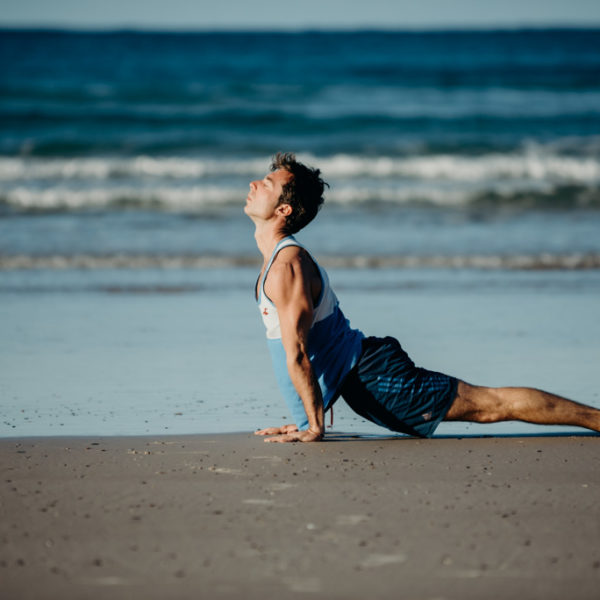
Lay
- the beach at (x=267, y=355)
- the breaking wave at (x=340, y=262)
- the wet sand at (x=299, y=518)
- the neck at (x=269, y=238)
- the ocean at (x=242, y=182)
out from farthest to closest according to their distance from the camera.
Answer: the breaking wave at (x=340, y=262), the ocean at (x=242, y=182), the neck at (x=269, y=238), the beach at (x=267, y=355), the wet sand at (x=299, y=518)

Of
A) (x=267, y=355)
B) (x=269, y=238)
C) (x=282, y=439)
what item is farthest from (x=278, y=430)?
(x=267, y=355)

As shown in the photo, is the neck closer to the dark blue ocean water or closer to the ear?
the ear

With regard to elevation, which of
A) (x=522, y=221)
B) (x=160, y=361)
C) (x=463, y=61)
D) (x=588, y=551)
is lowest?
(x=588, y=551)

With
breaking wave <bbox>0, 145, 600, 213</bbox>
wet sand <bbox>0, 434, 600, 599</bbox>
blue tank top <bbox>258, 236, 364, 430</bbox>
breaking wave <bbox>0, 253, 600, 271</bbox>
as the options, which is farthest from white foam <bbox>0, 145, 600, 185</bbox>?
wet sand <bbox>0, 434, 600, 599</bbox>

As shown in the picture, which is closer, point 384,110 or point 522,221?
point 522,221

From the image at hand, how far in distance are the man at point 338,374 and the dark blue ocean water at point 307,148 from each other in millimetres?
5491

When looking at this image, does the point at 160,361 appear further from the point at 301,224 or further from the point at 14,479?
the point at 14,479

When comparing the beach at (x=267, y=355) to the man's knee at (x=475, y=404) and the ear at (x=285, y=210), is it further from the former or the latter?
the ear at (x=285, y=210)

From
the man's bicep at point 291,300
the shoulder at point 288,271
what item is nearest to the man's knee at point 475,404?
the man's bicep at point 291,300

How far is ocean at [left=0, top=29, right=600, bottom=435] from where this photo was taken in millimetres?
6570

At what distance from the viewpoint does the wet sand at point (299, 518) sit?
7.83 ft

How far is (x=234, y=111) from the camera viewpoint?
850 inches

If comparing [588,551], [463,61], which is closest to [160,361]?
[588,551]

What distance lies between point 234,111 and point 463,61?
13.0 meters
